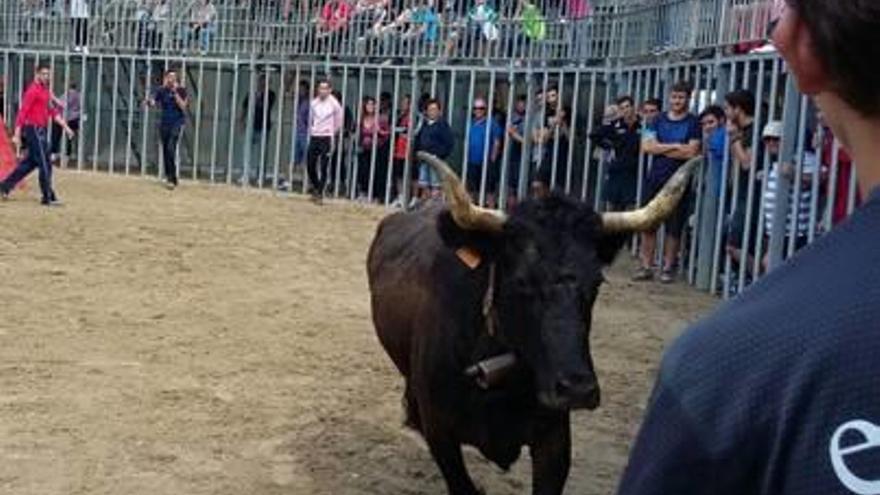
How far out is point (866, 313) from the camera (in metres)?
1.19

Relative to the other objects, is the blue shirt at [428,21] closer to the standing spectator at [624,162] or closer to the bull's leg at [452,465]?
the standing spectator at [624,162]

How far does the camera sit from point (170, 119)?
2069 centimetres

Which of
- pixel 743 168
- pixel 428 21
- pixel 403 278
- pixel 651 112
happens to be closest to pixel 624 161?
pixel 651 112

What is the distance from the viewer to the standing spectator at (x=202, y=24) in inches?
894

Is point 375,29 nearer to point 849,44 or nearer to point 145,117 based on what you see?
point 145,117

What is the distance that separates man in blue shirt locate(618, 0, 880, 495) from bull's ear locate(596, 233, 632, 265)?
4056 mm

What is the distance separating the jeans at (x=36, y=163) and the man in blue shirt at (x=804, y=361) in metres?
16.1

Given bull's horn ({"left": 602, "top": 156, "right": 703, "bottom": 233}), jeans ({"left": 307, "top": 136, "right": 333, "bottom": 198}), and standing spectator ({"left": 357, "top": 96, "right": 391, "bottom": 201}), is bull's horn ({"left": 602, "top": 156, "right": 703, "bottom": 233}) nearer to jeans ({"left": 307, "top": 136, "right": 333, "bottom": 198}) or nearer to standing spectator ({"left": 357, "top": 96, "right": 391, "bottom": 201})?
jeans ({"left": 307, "top": 136, "right": 333, "bottom": 198})

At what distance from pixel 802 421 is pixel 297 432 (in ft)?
19.8

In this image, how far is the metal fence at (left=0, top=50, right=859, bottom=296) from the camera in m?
10.7

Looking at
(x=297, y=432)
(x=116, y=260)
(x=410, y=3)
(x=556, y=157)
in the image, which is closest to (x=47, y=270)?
(x=116, y=260)

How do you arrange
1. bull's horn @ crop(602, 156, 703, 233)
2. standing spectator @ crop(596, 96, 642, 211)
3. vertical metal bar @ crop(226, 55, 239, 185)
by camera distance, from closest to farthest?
1. bull's horn @ crop(602, 156, 703, 233)
2. standing spectator @ crop(596, 96, 642, 211)
3. vertical metal bar @ crop(226, 55, 239, 185)

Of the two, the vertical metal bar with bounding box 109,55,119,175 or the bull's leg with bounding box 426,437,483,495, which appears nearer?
the bull's leg with bounding box 426,437,483,495

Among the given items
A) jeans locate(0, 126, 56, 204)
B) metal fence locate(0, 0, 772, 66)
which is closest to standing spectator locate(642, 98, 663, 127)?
metal fence locate(0, 0, 772, 66)
